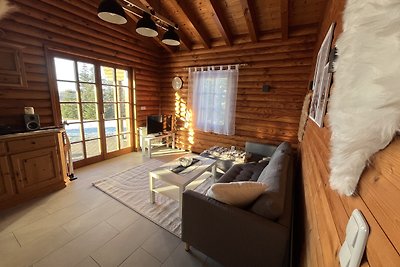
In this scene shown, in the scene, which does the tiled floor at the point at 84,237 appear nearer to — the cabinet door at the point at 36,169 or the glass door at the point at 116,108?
the cabinet door at the point at 36,169

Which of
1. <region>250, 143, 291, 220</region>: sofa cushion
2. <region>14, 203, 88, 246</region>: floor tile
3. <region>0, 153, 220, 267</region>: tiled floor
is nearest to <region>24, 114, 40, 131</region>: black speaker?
<region>0, 153, 220, 267</region>: tiled floor

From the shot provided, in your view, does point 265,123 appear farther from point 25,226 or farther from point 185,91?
point 25,226

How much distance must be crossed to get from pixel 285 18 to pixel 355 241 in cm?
310

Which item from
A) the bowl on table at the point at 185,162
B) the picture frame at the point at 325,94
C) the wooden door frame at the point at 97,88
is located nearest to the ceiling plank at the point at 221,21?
the picture frame at the point at 325,94

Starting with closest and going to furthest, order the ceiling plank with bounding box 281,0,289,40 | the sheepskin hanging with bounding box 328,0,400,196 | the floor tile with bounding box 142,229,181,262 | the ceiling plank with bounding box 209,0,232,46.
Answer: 1. the sheepskin hanging with bounding box 328,0,400,196
2. the floor tile with bounding box 142,229,181,262
3. the ceiling plank with bounding box 281,0,289,40
4. the ceiling plank with bounding box 209,0,232,46

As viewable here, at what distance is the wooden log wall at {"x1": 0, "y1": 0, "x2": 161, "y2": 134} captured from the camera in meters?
2.46

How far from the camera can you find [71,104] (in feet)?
10.7

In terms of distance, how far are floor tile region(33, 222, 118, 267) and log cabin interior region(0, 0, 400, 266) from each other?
0.02 m

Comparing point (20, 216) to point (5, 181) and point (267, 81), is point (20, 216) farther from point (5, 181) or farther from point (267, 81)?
point (267, 81)

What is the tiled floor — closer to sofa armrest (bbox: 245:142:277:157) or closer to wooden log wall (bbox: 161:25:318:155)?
sofa armrest (bbox: 245:142:277:157)

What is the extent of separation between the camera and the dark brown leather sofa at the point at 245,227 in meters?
1.19

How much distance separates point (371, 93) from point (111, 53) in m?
4.23

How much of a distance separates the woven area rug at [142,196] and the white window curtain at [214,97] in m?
1.37

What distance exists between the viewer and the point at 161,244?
1.78 metres
